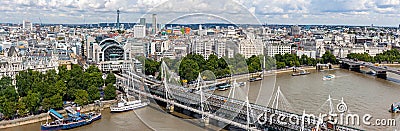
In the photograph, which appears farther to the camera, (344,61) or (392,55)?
(392,55)

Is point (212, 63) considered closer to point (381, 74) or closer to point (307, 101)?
point (307, 101)

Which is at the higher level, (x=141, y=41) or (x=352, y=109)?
(x=141, y=41)

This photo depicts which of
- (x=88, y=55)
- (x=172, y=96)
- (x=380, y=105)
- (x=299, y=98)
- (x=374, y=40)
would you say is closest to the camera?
(x=172, y=96)

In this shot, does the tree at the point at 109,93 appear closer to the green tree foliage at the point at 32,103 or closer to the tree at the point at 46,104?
the tree at the point at 46,104

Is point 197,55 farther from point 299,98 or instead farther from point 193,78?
point 299,98

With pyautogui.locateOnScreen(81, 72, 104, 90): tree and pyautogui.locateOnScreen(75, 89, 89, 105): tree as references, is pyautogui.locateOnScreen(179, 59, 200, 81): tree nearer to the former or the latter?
pyautogui.locateOnScreen(81, 72, 104, 90): tree

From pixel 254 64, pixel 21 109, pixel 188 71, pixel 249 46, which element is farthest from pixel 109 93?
pixel 254 64

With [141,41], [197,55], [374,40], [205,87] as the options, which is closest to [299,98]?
[205,87]
